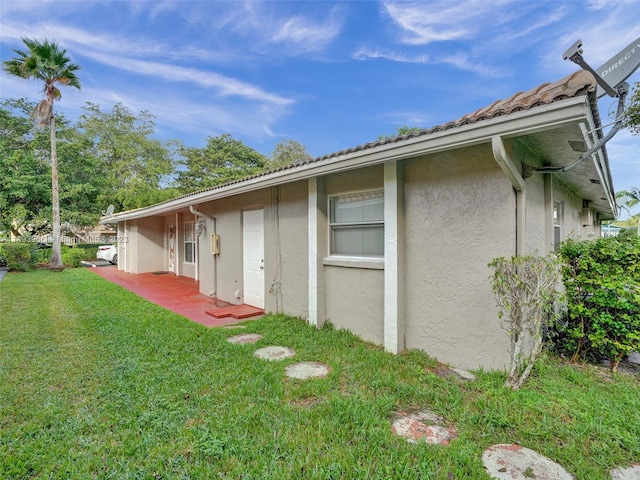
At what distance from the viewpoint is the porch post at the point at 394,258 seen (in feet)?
15.2

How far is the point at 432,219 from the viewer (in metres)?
4.45

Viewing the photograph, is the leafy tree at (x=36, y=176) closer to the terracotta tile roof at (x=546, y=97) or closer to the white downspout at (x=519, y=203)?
the terracotta tile roof at (x=546, y=97)

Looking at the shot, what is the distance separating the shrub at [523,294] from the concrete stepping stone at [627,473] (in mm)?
1101

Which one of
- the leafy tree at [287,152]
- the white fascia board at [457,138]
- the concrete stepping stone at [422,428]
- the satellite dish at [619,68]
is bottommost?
the concrete stepping stone at [422,428]

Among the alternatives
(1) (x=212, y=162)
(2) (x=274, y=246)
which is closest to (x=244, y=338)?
(2) (x=274, y=246)

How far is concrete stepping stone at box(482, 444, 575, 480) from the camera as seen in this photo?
2.31 m

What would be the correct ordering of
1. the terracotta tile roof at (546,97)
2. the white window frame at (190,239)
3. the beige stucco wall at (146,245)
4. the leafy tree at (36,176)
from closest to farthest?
the terracotta tile roof at (546,97) → the white window frame at (190,239) → the beige stucco wall at (146,245) → the leafy tree at (36,176)

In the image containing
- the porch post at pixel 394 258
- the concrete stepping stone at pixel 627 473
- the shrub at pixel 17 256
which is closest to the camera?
the concrete stepping stone at pixel 627 473

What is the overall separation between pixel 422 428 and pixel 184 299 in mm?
7931

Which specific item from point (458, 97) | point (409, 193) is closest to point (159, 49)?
point (458, 97)

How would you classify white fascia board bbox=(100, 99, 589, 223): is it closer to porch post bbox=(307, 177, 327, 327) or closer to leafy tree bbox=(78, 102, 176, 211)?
porch post bbox=(307, 177, 327, 327)

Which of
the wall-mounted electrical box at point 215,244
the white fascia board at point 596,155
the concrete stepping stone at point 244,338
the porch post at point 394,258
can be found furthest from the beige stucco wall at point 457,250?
the wall-mounted electrical box at point 215,244

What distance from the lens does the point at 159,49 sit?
12.4 m

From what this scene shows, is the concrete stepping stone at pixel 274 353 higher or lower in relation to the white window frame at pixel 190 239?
lower
